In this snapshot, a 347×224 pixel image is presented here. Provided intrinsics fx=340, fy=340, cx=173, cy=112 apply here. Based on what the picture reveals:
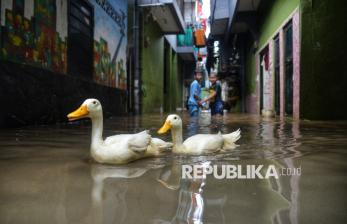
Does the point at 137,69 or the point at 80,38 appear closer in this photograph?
the point at 80,38

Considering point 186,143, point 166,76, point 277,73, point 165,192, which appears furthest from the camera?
point 166,76

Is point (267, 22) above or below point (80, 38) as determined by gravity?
above

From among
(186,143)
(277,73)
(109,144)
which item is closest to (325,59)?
(277,73)

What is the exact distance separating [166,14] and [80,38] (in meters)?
8.89

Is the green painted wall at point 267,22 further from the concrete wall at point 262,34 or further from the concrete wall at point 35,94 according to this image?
the concrete wall at point 35,94

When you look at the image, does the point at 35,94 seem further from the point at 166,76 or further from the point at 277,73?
the point at 166,76

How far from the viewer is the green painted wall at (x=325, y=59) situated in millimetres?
8406

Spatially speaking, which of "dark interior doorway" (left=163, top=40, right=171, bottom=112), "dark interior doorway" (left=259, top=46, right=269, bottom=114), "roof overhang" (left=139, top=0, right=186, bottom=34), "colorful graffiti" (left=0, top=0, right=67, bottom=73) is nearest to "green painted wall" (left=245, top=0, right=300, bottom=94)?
"dark interior doorway" (left=259, top=46, right=269, bottom=114)

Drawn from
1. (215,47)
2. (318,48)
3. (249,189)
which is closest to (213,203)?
(249,189)

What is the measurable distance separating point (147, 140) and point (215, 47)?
26534mm

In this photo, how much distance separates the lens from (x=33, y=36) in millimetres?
6891

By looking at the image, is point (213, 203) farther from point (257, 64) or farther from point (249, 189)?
point (257, 64)

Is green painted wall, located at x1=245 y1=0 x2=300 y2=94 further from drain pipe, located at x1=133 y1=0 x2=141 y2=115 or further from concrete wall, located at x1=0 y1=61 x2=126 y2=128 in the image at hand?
concrete wall, located at x1=0 y1=61 x2=126 y2=128

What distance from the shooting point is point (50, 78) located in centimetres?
735
